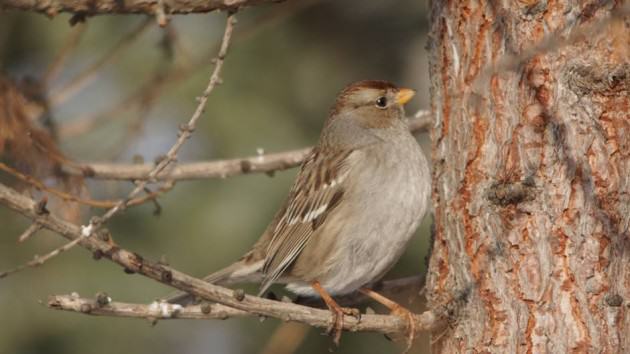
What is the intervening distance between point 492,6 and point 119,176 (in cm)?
187

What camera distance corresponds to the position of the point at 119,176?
14.8ft

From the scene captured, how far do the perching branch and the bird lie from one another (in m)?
0.29

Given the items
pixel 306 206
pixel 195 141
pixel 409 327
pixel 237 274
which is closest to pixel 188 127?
pixel 409 327

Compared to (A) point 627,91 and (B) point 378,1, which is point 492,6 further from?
(B) point 378,1

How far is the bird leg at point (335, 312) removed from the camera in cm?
395

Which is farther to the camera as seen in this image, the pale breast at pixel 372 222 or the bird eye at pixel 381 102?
the bird eye at pixel 381 102

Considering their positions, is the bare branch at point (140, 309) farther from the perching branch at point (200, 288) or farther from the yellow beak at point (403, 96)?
the yellow beak at point (403, 96)

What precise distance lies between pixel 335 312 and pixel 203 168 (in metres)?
1.03

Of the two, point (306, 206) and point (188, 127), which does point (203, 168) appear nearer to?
point (306, 206)

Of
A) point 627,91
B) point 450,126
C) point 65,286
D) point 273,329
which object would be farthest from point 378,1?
point 627,91

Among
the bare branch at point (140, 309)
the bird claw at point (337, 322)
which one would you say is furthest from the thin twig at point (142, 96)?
the bare branch at point (140, 309)

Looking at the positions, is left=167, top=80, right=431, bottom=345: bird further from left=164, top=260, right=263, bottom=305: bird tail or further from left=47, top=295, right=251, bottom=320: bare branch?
left=47, top=295, right=251, bottom=320: bare branch

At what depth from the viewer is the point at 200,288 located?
3107mm

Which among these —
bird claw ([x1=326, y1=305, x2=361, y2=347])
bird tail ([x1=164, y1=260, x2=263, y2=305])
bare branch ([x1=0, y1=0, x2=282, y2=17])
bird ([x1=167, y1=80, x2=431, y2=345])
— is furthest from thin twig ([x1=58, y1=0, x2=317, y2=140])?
bird claw ([x1=326, y1=305, x2=361, y2=347])
